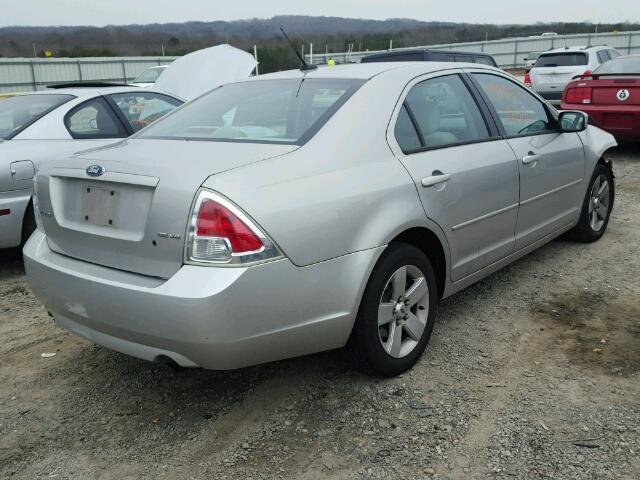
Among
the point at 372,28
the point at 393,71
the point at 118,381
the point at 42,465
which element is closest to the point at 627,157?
the point at 393,71

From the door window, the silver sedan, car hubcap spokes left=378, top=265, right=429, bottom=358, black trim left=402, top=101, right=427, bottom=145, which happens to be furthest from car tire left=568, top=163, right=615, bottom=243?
car hubcap spokes left=378, top=265, right=429, bottom=358

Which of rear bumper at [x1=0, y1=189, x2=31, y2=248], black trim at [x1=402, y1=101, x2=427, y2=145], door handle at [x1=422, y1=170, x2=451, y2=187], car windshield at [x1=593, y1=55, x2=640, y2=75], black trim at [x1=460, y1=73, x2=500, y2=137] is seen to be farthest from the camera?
car windshield at [x1=593, y1=55, x2=640, y2=75]

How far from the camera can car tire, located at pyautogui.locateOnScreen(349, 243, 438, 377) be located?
2.86 metres

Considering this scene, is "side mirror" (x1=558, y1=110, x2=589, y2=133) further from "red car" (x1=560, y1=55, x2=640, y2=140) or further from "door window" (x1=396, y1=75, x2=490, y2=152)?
"red car" (x1=560, y1=55, x2=640, y2=140)

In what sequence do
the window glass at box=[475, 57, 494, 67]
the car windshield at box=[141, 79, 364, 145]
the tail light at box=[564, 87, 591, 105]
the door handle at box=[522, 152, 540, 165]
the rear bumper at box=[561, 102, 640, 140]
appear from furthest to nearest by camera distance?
the window glass at box=[475, 57, 494, 67] < the tail light at box=[564, 87, 591, 105] < the rear bumper at box=[561, 102, 640, 140] < the door handle at box=[522, 152, 540, 165] < the car windshield at box=[141, 79, 364, 145]

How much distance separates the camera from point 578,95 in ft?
29.2

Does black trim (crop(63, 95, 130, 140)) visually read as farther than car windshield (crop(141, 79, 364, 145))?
Yes

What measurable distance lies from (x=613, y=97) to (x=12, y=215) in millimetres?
7632

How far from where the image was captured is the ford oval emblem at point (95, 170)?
8.67 feet

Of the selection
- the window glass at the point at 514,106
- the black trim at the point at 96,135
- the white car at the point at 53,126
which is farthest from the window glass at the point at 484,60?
the black trim at the point at 96,135

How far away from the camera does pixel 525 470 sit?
7.91 ft

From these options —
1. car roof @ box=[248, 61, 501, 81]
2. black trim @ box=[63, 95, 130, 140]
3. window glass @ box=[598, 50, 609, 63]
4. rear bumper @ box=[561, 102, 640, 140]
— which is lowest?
rear bumper @ box=[561, 102, 640, 140]

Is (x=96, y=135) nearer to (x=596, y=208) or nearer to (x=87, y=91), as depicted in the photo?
Result: (x=87, y=91)

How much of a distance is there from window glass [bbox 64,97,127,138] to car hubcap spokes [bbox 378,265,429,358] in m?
3.53
